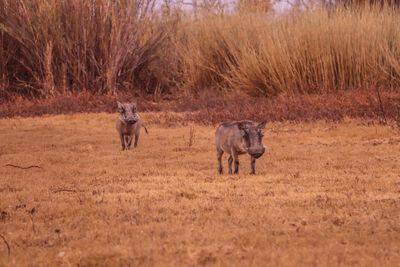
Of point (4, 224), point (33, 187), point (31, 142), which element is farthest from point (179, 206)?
point (31, 142)

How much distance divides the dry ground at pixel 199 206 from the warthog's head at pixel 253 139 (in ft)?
1.07

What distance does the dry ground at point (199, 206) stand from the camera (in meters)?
5.56

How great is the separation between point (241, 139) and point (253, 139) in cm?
21

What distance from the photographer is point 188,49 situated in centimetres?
2266

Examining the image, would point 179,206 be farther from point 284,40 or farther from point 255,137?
point 284,40

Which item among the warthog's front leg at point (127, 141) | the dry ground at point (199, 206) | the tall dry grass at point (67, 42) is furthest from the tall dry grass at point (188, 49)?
the warthog's front leg at point (127, 141)

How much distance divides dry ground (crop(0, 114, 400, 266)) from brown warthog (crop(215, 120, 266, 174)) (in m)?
0.29

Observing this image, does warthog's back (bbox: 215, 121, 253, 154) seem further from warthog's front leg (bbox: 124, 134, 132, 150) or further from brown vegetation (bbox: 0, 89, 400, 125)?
brown vegetation (bbox: 0, 89, 400, 125)

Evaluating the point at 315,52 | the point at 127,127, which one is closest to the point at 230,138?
the point at 127,127

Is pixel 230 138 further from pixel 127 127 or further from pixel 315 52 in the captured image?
pixel 315 52

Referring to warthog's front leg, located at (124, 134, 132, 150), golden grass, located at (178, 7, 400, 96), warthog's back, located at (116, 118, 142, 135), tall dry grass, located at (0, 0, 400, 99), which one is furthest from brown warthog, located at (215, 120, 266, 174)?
tall dry grass, located at (0, 0, 400, 99)

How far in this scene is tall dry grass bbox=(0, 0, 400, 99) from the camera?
17.9 metres

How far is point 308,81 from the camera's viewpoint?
716 inches

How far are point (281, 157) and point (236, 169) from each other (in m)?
1.77
